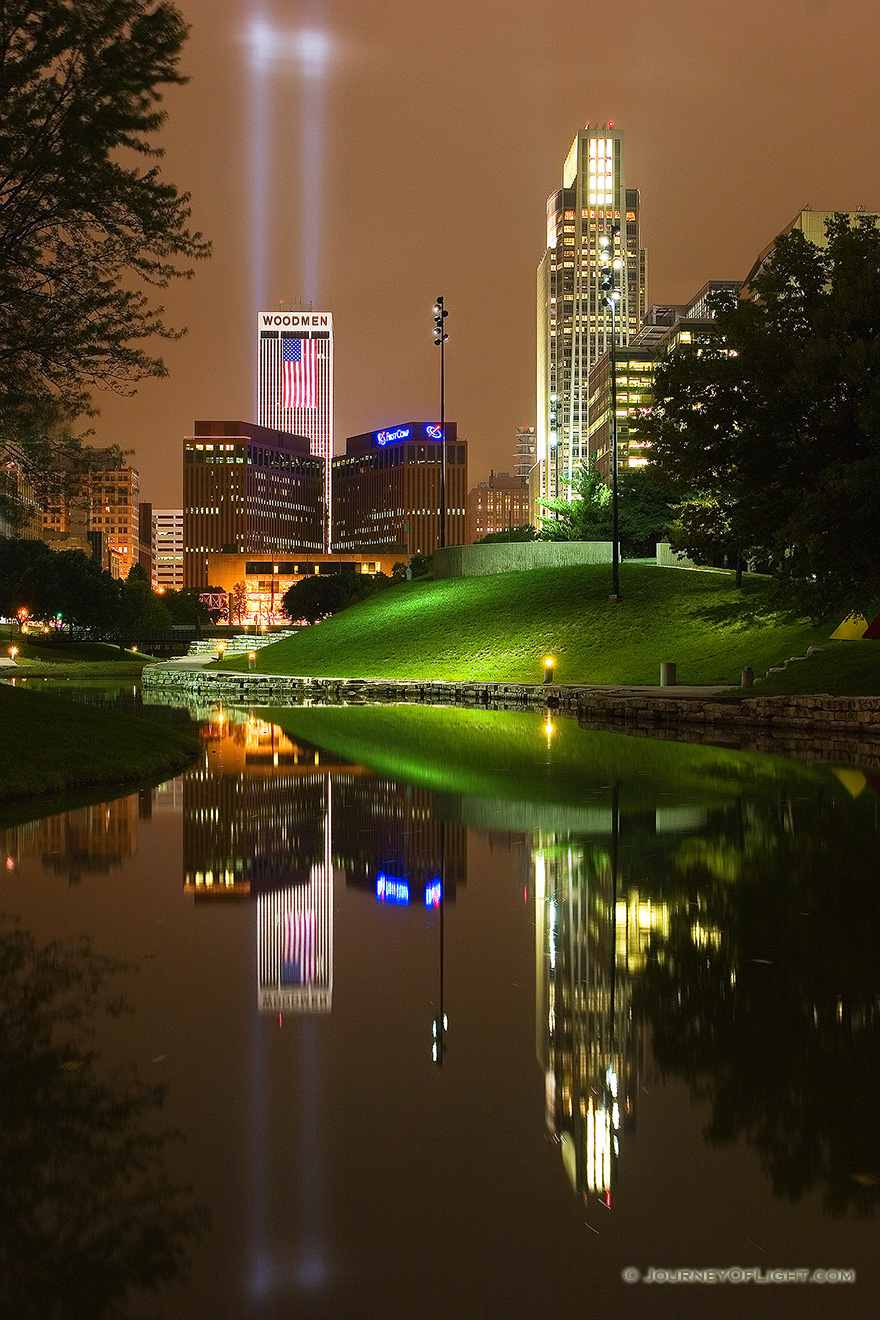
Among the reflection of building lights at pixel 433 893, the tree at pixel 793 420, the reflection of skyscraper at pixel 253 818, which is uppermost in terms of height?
the tree at pixel 793 420

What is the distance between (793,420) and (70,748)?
19.9 m

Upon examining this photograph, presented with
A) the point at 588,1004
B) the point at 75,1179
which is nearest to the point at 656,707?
the point at 588,1004

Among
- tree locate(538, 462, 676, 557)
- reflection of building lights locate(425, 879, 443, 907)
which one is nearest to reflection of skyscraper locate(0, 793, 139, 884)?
reflection of building lights locate(425, 879, 443, 907)

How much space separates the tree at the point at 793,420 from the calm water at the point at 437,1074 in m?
18.6

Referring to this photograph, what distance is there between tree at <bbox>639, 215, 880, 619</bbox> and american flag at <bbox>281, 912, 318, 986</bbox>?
2160cm

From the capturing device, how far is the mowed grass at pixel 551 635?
4584 cm

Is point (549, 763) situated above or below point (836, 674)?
below

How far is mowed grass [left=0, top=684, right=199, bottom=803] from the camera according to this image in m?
15.0

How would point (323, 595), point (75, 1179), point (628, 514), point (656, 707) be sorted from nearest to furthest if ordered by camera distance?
point (75, 1179)
point (656, 707)
point (628, 514)
point (323, 595)

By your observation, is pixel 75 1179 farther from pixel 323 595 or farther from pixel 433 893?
pixel 323 595

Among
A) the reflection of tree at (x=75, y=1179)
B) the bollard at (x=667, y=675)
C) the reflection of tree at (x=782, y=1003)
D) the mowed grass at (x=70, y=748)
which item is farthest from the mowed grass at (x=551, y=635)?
the reflection of tree at (x=75, y=1179)

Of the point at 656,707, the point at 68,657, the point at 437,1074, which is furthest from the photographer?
the point at 68,657

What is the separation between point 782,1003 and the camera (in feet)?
20.6

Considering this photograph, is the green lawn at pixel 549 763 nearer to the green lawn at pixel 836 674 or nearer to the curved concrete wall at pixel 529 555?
the green lawn at pixel 836 674
